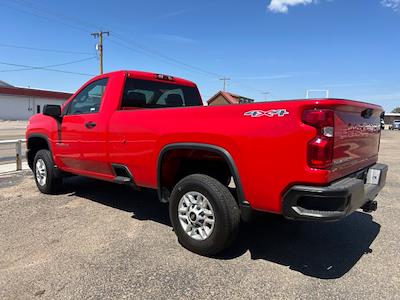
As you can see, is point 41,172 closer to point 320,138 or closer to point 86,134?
point 86,134

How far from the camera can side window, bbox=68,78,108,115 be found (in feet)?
17.0

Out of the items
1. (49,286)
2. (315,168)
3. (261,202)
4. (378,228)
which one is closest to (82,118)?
(49,286)

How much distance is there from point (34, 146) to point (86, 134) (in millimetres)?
2246

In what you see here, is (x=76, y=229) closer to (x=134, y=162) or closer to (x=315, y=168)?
(x=134, y=162)

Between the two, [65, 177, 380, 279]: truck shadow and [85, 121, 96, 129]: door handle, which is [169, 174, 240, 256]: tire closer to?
[65, 177, 380, 279]: truck shadow

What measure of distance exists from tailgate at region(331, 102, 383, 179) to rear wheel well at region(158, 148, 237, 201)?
1.23m

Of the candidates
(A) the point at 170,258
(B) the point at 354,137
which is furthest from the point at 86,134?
(B) the point at 354,137

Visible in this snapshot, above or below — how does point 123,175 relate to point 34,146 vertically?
below

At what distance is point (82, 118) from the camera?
531 cm

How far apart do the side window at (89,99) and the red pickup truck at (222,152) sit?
16mm

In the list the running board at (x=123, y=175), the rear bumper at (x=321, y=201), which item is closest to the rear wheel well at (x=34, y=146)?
the running board at (x=123, y=175)

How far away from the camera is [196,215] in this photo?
3803 millimetres

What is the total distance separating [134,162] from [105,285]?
5.44 feet

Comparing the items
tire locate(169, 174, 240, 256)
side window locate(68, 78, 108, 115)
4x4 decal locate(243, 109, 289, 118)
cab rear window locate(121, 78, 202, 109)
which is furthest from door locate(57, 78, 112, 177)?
4x4 decal locate(243, 109, 289, 118)
